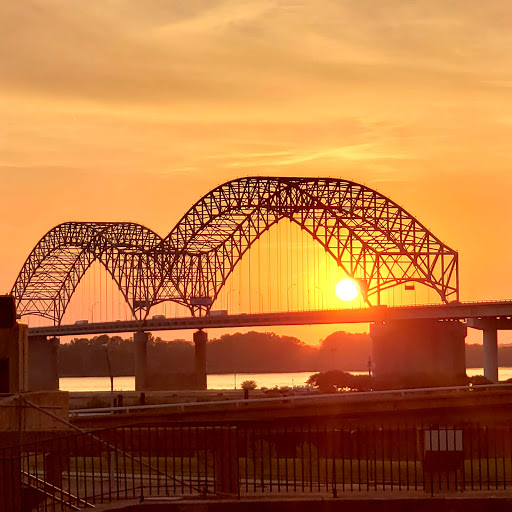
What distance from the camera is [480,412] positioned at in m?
Answer: 75.9

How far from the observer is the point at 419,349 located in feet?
496

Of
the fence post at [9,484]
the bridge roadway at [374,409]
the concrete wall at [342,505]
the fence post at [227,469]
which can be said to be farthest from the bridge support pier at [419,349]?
the concrete wall at [342,505]

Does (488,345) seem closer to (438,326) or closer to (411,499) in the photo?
(438,326)

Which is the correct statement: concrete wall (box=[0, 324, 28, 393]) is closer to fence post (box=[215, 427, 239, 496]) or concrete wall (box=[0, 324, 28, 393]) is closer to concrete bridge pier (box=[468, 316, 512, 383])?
fence post (box=[215, 427, 239, 496])

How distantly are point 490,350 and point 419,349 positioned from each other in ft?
25.7

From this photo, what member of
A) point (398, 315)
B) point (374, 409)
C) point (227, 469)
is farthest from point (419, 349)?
point (227, 469)

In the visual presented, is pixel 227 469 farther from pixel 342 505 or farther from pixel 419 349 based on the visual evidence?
pixel 419 349

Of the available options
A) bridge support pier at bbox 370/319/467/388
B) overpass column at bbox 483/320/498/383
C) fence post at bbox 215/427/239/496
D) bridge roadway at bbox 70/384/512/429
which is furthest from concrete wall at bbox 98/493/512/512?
overpass column at bbox 483/320/498/383

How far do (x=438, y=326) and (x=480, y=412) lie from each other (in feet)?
256

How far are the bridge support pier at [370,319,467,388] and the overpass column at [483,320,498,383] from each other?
→ 2.71m

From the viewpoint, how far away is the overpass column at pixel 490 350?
486 ft

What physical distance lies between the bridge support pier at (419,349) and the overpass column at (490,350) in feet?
8.90

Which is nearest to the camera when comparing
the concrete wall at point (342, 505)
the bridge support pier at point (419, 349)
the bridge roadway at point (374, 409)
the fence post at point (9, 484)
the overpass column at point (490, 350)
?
the concrete wall at point (342, 505)

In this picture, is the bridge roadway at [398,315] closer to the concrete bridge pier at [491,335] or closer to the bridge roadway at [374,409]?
the concrete bridge pier at [491,335]
